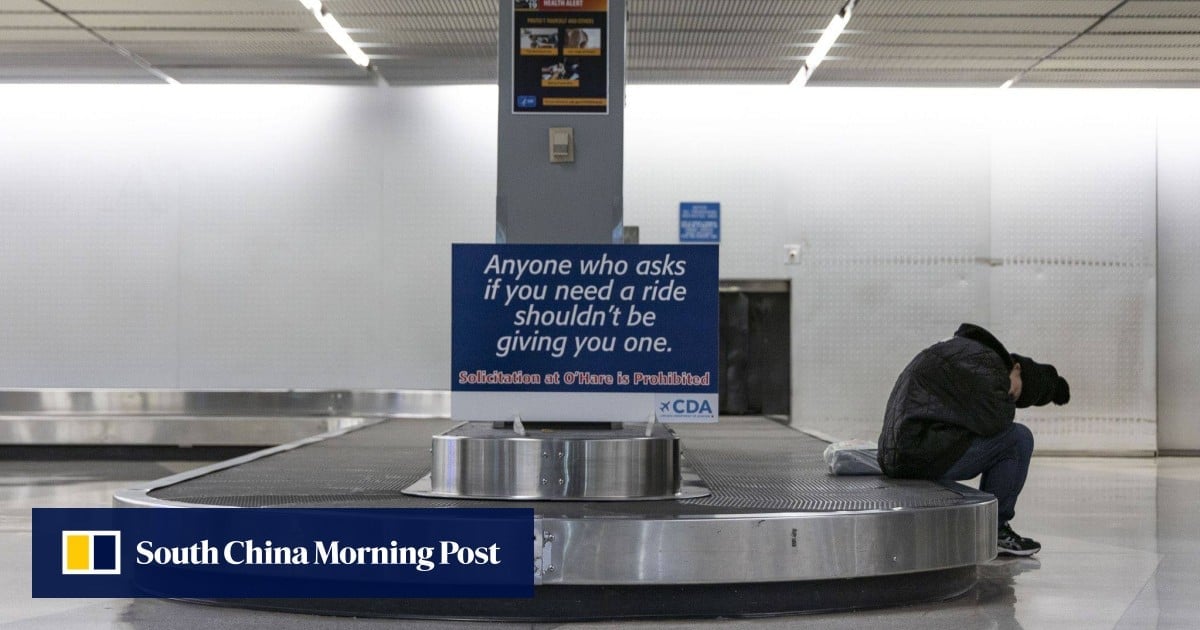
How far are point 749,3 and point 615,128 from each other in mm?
4005

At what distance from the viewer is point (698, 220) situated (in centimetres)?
1287

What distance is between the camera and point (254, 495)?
5.11 meters

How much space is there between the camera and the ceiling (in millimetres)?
9891

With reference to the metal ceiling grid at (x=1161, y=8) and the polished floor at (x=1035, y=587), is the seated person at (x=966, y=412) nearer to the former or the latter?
the polished floor at (x=1035, y=587)

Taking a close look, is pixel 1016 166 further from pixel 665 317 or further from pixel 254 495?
pixel 254 495

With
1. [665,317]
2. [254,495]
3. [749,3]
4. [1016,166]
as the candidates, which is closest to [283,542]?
[254,495]

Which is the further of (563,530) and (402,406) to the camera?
(402,406)

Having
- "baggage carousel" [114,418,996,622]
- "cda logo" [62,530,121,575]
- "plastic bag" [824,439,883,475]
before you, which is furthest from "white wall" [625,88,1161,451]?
"cda logo" [62,530,121,575]

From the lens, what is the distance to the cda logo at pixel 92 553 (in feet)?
15.5

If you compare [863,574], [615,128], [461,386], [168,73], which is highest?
[168,73]

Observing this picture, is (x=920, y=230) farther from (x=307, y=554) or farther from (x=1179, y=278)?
(x=307, y=554)

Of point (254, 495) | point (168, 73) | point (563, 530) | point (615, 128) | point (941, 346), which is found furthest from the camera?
point (168, 73)

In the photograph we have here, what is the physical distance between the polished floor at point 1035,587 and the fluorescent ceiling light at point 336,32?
4.01m

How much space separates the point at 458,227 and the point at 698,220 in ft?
8.09
